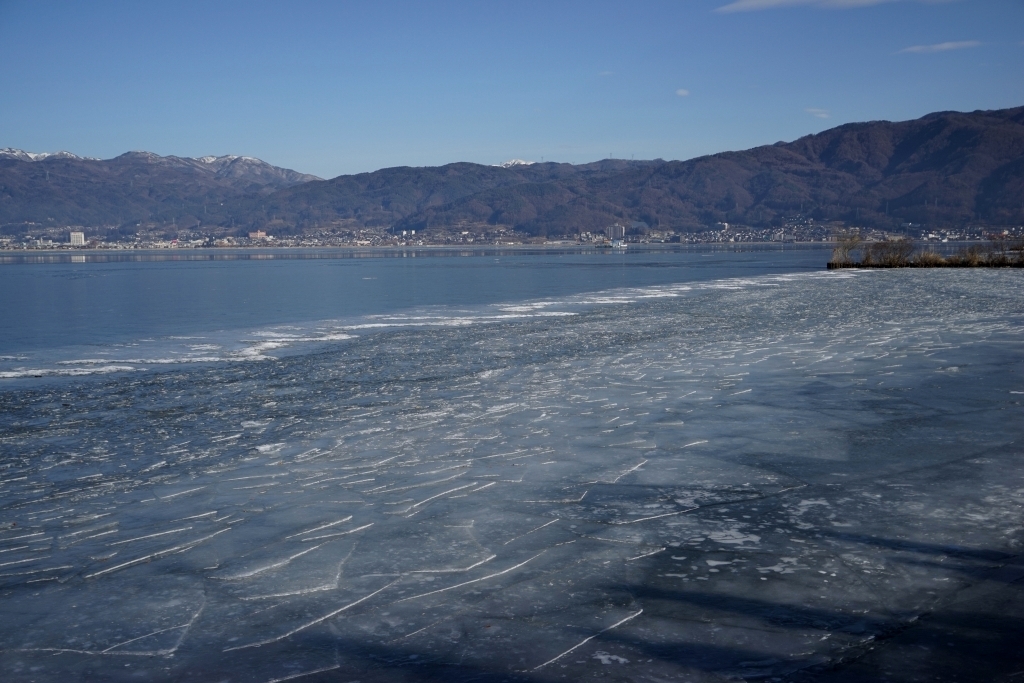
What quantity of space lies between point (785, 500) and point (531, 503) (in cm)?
150

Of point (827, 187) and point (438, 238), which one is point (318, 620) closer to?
point (438, 238)

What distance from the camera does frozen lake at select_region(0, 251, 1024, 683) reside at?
3.26 m

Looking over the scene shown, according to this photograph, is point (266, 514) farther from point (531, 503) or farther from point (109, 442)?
point (109, 442)

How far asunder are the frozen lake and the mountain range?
113 m

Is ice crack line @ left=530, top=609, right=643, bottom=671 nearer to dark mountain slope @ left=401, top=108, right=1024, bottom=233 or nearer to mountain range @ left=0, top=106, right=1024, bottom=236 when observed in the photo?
dark mountain slope @ left=401, top=108, right=1024, bottom=233

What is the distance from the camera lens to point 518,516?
4.85m

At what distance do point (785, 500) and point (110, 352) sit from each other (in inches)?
424

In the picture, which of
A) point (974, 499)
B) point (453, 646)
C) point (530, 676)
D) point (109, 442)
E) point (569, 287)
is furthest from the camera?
point (569, 287)

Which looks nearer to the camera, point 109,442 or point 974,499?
point 974,499

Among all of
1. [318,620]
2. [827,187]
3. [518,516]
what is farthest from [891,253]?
[827,187]

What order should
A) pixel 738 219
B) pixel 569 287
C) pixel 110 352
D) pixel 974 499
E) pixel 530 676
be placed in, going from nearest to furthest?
1. pixel 530 676
2. pixel 974 499
3. pixel 110 352
4. pixel 569 287
5. pixel 738 219

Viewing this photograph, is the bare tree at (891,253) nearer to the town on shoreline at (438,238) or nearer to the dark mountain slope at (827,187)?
the town on shoreline at (438,238)

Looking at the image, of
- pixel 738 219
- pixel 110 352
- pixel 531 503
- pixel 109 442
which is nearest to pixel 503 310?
pixel 110 352

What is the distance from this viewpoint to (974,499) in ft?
16.2
